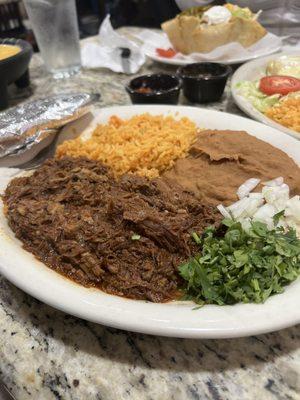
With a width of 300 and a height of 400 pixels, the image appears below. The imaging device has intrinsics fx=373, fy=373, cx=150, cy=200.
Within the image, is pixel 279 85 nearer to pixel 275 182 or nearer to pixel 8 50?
pixel 275 182

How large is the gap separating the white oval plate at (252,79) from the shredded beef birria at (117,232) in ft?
2.07

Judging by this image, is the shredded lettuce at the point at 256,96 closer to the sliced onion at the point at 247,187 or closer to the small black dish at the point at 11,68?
the sliced onion at the point at 247,187

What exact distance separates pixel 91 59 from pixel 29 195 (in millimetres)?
1718

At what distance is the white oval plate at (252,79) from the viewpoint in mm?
1587

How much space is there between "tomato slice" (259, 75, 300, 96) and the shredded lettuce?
1.3 inches

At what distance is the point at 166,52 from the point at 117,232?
187 cm

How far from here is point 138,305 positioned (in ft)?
2.79

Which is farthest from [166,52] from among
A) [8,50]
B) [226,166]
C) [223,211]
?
[223,211]

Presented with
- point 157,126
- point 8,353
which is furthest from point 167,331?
point 157,126

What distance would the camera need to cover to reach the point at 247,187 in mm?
1217

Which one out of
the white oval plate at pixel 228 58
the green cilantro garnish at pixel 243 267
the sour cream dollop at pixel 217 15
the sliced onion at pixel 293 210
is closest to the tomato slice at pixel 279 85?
the white oval plate at pixel 228 58

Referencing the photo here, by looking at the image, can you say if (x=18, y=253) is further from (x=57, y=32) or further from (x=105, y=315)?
(x=57, y=32)

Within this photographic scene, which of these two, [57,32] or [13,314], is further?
[57,32]

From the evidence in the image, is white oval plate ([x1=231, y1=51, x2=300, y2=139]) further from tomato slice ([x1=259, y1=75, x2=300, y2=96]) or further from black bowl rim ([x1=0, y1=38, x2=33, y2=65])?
black bowl rim ([x1=0, y1=38, x2=33, y2=65])
